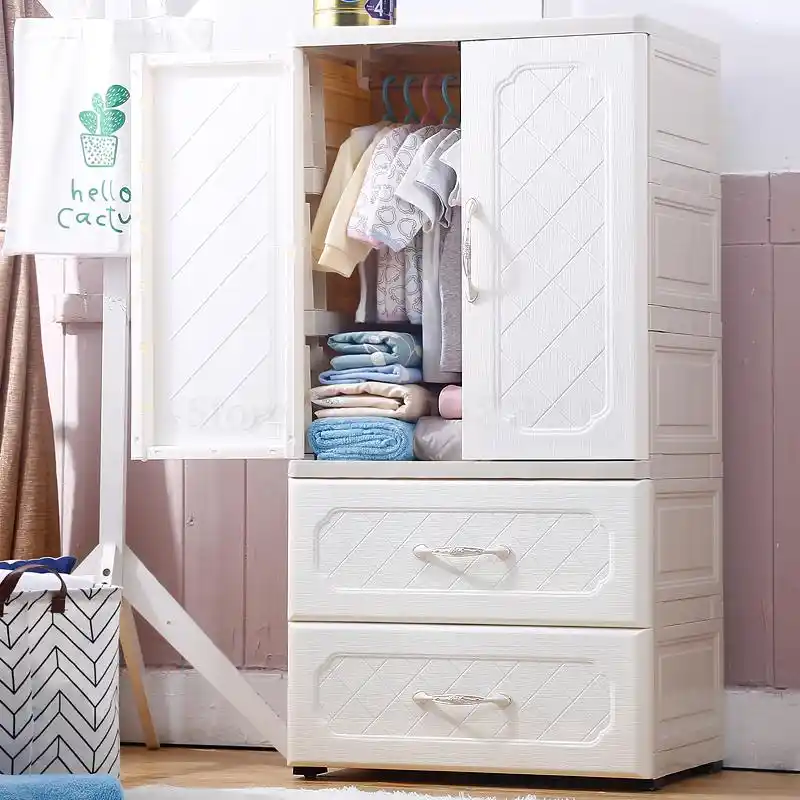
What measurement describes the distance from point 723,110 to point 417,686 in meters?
1.35

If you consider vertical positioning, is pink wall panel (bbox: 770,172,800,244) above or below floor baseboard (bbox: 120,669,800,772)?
above

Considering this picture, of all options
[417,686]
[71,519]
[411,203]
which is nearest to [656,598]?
[417,686]

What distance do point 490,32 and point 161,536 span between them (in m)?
1.32

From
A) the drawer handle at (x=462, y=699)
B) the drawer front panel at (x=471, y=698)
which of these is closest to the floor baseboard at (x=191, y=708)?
the drawer front panel at (x=471, y=698)

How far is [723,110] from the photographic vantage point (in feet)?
9.10

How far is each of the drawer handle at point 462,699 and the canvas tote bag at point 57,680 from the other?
1.81 feet

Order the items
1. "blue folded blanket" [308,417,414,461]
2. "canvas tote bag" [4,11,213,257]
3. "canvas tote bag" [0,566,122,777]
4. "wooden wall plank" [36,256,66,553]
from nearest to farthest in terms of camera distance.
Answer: "canvas tote bag" [0,566,122,777] → "blue folded blanket" [308,417,414,461] → "canvas tote bag" [4,11,213,257] → "wooden wall plank" [36,256,66,553]

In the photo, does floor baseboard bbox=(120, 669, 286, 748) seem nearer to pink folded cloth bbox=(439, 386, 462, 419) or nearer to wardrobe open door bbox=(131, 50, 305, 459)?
wardrobe open door bbox=(131, 50, 305, 459)

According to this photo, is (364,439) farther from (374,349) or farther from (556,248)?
(556,248)

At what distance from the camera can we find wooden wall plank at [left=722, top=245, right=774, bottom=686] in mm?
2730

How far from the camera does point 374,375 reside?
2574 mm

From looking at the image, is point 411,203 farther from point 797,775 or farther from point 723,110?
point 797,775

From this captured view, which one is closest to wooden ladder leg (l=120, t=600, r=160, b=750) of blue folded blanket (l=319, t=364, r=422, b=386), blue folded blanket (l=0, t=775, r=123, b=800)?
blue folded blanket (l=319, t=364, r=422, b=386)

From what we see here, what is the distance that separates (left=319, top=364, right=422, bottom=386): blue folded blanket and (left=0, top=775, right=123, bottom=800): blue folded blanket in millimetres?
919
